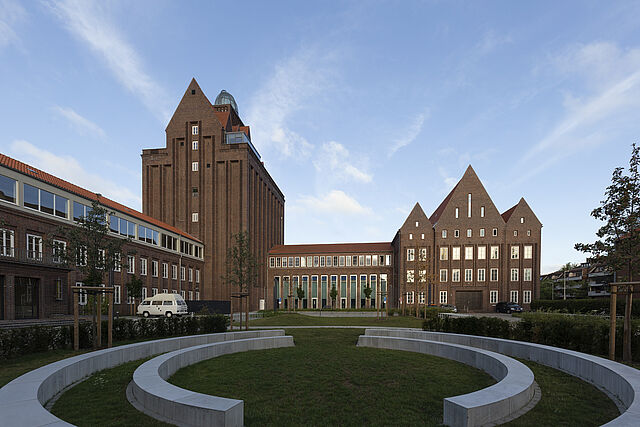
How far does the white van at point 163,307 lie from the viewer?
113 feet

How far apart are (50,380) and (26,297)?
85.8 ft

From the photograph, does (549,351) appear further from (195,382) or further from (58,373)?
(58,373)

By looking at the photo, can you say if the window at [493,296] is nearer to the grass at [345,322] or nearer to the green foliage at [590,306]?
the green foliage at [590,306]

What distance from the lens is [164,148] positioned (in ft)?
201

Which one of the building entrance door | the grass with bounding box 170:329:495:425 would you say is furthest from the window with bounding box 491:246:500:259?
the building entrance door

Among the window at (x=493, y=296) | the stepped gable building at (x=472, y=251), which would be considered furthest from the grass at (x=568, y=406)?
the window at (x=493, y=296)

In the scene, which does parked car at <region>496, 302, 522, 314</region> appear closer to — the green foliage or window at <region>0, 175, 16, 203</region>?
the green foliage

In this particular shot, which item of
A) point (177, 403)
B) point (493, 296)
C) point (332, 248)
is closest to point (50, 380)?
point (177, 403)

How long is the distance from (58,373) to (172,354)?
133 inches

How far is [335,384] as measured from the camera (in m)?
9.66

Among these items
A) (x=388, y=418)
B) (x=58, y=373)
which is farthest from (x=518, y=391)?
(x=58, y=373)

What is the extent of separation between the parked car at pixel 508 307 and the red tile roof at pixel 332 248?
1955 cm

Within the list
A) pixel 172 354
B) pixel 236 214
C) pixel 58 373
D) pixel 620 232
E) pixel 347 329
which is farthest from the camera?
pixel 236 214

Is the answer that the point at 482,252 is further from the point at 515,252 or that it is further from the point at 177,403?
the point at 177,403
